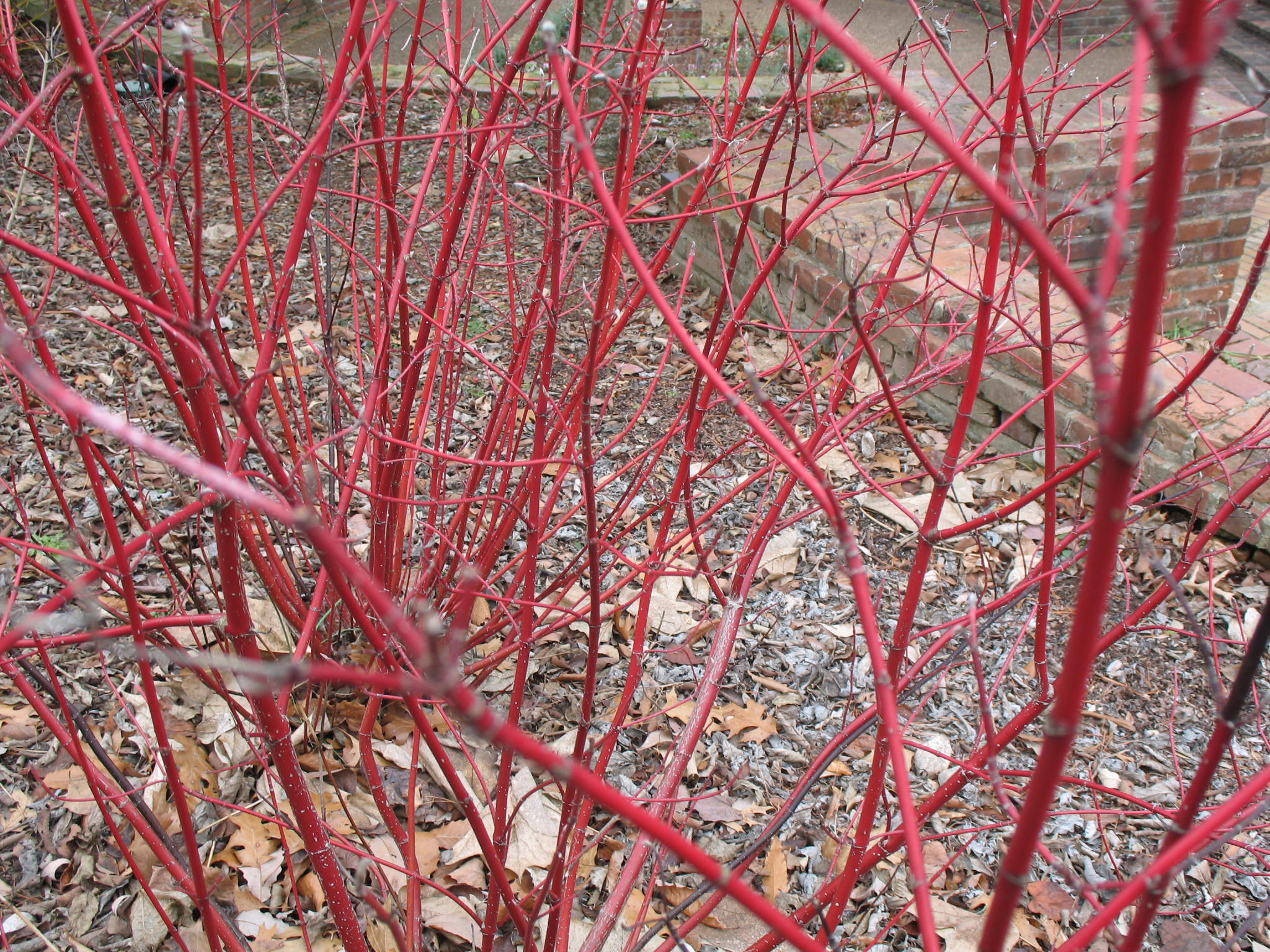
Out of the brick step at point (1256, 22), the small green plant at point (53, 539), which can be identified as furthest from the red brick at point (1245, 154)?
the brick step at point (1256, 22)

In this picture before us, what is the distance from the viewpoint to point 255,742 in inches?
68.1

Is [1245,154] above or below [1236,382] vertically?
above

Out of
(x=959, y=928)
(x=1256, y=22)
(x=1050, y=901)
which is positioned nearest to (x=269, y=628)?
(x=959, y=928)

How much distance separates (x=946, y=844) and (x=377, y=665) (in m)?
1.20

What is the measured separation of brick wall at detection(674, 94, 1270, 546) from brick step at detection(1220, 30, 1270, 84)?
12.3 feet

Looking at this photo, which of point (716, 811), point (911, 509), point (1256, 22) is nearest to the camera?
point (716, 811)

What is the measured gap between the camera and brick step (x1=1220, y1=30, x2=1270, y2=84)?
6699mm

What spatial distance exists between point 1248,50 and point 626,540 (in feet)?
25.4

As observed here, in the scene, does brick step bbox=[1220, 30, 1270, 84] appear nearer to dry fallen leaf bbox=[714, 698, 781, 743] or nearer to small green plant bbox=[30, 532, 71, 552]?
dry fallen leaf bbox=[714, 698, 781, 743]

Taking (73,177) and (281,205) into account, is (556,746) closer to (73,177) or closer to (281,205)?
(73,177)

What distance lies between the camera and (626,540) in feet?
7.73

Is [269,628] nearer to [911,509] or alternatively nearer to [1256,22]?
[911,509]

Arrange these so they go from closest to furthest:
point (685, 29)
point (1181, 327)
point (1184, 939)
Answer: point (1184, 939) → point (1181, 327) → point (685, 29)

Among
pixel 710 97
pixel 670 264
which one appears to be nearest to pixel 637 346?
pixel 670 264
